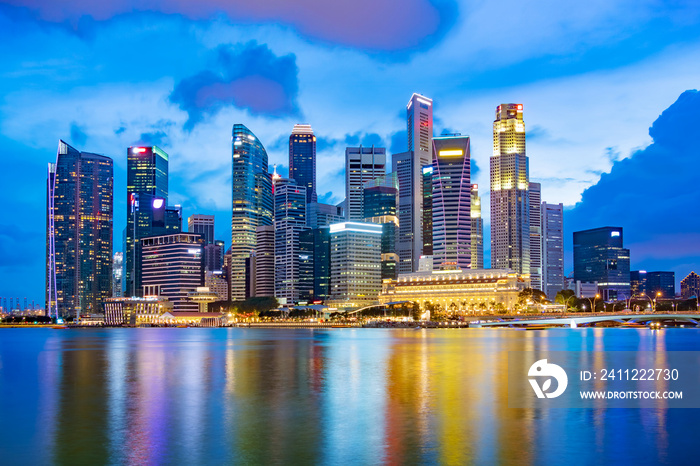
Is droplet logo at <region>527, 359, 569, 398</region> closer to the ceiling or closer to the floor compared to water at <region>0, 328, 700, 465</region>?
closer to the floor

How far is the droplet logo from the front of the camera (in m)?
45.2

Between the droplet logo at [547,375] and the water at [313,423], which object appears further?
the droplet logo at [547,375]

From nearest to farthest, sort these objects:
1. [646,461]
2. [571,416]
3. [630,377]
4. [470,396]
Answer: [646,461] → [571,416] → [470,396] → [630,377]

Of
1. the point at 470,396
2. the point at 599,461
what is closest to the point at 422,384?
the point at 470,396

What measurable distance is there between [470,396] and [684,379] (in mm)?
21035

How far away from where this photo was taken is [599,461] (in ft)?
85.0

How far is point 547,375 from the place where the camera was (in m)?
58.5

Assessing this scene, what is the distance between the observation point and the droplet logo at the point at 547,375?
45.2 m

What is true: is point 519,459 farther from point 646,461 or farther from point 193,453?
point 193,453

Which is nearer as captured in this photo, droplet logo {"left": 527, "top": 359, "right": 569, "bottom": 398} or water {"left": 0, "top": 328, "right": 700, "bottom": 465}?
water {"left": 0, "top": 328, "right": 700, "bottom": 465}

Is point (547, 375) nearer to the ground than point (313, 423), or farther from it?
nearer to the ground

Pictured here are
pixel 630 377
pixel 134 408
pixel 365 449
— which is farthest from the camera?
pixel 630 377

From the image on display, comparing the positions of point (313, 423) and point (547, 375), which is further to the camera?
point (547, 375)

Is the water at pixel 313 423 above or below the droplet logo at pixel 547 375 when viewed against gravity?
above
